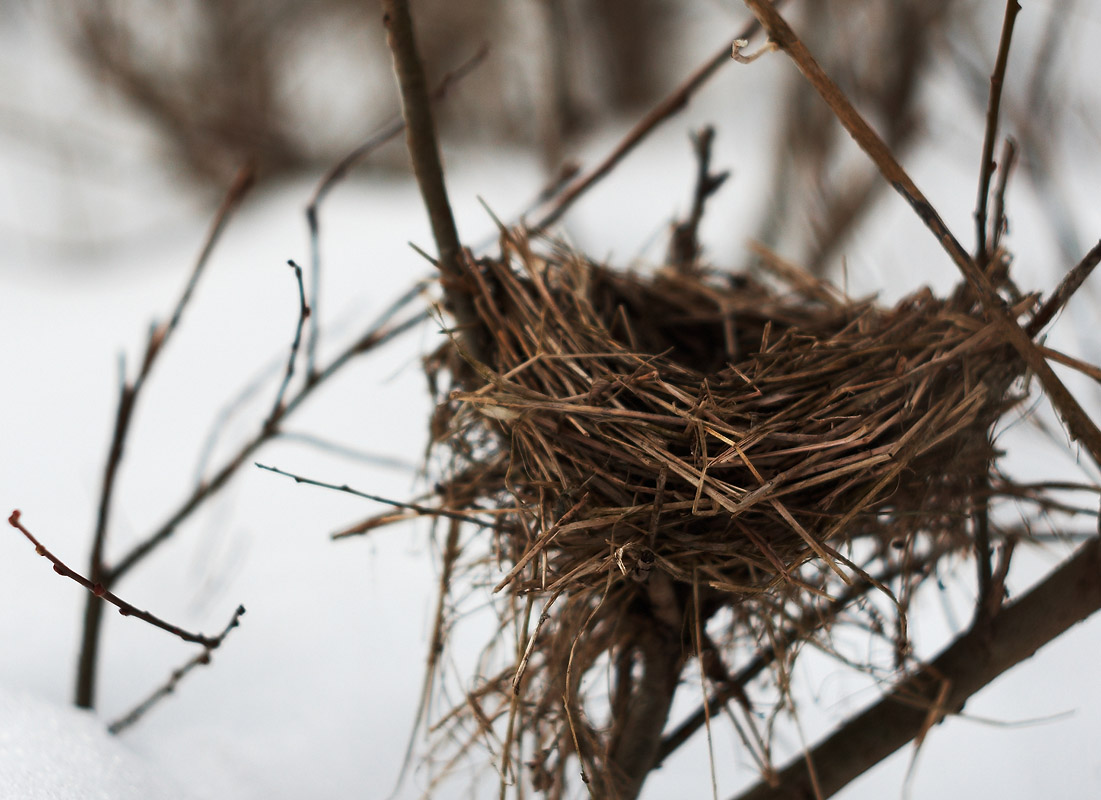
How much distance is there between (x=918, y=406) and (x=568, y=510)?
0.73ft

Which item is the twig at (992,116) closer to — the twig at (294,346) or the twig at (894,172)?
the twig at (894,172)

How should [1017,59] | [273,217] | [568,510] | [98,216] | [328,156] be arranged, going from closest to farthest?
[568,510] → [1017,59] → [273,217] → [328,156] → [98,216]

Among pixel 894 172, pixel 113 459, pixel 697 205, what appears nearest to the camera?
pixel 894 172

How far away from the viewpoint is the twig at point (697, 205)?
0.75 meters

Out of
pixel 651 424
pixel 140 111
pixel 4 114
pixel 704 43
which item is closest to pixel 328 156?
pixel 140 111

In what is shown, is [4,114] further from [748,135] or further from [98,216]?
[748,135]

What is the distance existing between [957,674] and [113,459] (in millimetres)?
631

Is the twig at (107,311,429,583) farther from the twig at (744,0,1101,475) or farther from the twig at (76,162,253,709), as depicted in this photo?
the twig at (744,0,1101,475)

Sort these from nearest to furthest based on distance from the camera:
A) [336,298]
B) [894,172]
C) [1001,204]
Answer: [894,172], [1001,204], [336,298]

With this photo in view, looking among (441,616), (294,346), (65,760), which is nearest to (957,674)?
(441,616)

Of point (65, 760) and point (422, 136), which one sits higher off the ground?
point (422, 136)

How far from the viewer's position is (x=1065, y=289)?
45 centimetres

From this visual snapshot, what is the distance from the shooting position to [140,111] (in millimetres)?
3219

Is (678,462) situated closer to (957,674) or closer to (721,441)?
(721,441)
